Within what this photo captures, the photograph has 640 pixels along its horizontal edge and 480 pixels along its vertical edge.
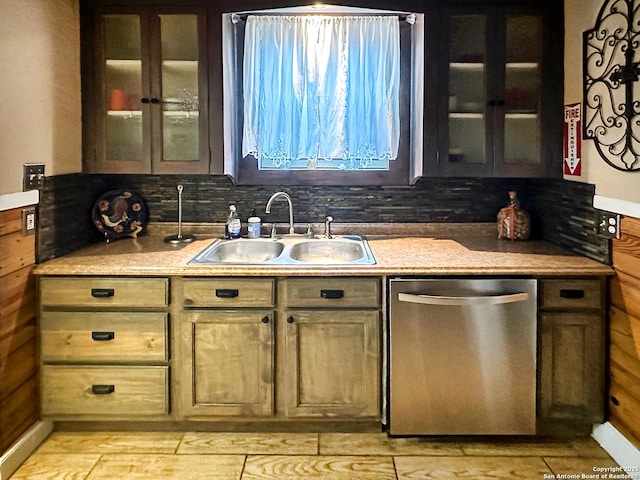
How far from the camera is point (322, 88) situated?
3.47 metres

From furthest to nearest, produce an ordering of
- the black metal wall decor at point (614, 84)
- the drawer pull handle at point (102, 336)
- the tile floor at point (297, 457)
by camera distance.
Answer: the drawer pull handle at point (102, 336) → the tile floor at point (297, 457) → the black metal wall decor at point (614, 84)

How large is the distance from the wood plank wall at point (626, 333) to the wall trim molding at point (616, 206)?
33 millimetres

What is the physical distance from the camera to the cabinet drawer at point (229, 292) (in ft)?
9.41

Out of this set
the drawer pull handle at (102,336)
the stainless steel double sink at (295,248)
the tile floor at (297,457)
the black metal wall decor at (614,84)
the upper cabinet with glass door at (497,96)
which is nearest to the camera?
the black metal wall decor at (614,84)

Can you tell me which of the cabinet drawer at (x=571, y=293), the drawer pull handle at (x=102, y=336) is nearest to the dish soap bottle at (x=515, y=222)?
the cabinet drawer at (x=571, y=293)

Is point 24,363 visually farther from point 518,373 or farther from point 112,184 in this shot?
point 518,373

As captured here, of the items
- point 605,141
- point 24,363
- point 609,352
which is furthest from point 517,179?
point 24,363

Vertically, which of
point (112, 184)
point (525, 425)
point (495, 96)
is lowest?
point (525, 425)

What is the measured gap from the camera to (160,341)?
2.90 meters

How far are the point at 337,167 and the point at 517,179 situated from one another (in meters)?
1.01

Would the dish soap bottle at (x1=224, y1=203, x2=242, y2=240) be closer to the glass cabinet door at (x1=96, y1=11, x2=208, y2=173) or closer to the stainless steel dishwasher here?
the glass cabinet door at (x1=96, y1=11, x2=208, y2=173)

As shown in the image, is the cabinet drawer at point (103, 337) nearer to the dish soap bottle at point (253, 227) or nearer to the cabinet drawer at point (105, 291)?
the cabinet drawer at point (105, 291)

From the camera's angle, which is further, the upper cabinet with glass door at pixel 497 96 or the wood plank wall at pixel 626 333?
the upper cabinet with glass door at pixel 497 96

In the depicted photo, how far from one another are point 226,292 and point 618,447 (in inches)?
70.9
